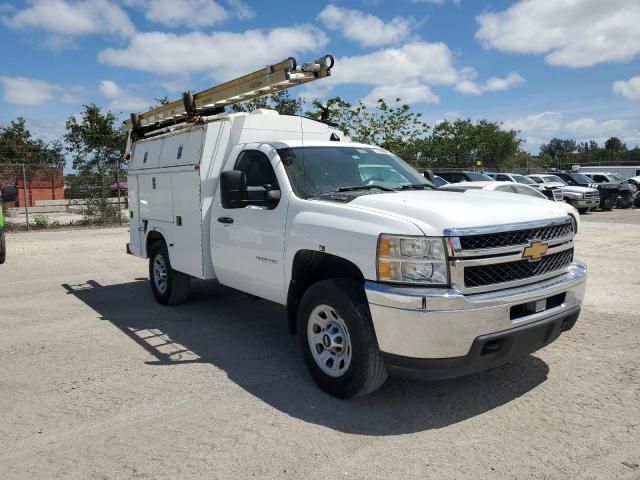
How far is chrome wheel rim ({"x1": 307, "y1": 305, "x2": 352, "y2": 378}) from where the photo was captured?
165 inches

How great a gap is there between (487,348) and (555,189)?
74.5 feet

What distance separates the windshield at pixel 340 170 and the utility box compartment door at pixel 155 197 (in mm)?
2326

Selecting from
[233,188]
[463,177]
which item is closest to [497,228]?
[233,188]

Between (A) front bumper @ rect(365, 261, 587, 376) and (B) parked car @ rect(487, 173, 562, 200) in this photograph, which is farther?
(B) parked car @ rect(487, 173, 562, 200)

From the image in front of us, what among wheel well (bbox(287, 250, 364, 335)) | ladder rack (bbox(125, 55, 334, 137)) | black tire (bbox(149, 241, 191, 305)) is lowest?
black tire (bbox(149, 241, 191, 305))

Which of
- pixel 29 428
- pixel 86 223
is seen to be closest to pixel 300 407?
pixel 29 428

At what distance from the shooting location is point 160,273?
25.1 feet

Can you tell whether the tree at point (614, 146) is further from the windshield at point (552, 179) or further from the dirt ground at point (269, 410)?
the dirt ground at point (269, 410)

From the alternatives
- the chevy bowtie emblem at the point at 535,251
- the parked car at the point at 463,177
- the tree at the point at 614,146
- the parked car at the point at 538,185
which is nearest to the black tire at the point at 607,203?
the parked car at the point at 538,185

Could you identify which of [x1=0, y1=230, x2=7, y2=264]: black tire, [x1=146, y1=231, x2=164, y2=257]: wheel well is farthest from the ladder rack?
[x1=0, y1=230, x2=7, y2=264]: black tire

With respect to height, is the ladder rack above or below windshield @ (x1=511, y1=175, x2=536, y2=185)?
above

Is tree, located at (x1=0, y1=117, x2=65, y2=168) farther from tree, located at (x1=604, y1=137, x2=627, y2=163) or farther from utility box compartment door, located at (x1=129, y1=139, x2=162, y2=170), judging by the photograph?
tree, located at (x1=604, y1=137, x2=627, y2=163)

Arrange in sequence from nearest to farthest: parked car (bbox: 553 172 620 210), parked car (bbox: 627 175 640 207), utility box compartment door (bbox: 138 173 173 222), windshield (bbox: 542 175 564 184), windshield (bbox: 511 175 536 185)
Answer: utility box compartment door (bbox: 138 173 173 222) → windshield (bbox: 511 175 536 185) → windshield (bbox: 542 175 564 184) → parked car (bbox: 553 172 620 210) → parked car (bbox: 627 175 640 207)

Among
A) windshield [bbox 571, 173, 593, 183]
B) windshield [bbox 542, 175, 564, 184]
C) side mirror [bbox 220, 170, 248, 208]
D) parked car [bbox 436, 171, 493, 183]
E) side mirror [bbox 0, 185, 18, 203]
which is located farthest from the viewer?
windshield [bbox 571, 173, 593, 183]
